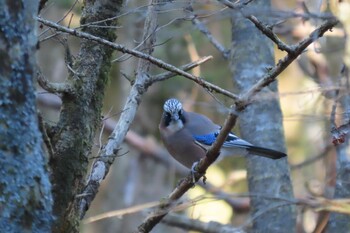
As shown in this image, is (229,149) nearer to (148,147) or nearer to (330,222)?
(330,222)

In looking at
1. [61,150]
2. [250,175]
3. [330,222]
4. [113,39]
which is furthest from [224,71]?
[61,150]

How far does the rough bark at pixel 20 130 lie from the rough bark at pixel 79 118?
62cm

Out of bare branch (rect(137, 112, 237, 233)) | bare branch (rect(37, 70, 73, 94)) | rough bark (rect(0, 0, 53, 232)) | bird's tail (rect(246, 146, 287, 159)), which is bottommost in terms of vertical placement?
rough bark (rect(0, 0, 53, 232))

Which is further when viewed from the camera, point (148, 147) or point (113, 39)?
point (148, 147)

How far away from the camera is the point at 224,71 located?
9.04m

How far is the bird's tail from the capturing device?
559 cm

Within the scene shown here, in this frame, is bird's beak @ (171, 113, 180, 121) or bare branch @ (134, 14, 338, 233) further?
bird's beak @ (171, 113, 180, 121)

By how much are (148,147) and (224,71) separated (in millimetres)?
1268

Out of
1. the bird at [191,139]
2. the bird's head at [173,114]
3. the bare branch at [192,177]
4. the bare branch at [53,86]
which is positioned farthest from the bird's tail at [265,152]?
the bare branch at [53,86]

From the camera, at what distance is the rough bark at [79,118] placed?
3.42 meters

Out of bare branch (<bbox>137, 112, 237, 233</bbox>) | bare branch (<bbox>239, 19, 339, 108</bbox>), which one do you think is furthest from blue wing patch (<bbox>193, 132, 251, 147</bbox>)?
bare branch (<bbox>239, 19, 339, 108</bbox>)

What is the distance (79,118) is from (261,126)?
2.64 metres

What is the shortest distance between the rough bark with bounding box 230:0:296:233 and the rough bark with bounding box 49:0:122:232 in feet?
6.55

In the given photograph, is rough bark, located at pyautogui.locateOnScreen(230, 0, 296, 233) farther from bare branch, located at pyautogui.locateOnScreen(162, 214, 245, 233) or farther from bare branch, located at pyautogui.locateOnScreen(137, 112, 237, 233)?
bare branch, located at pyautogui.locateOnScreen(137, 112, 237, 233)
